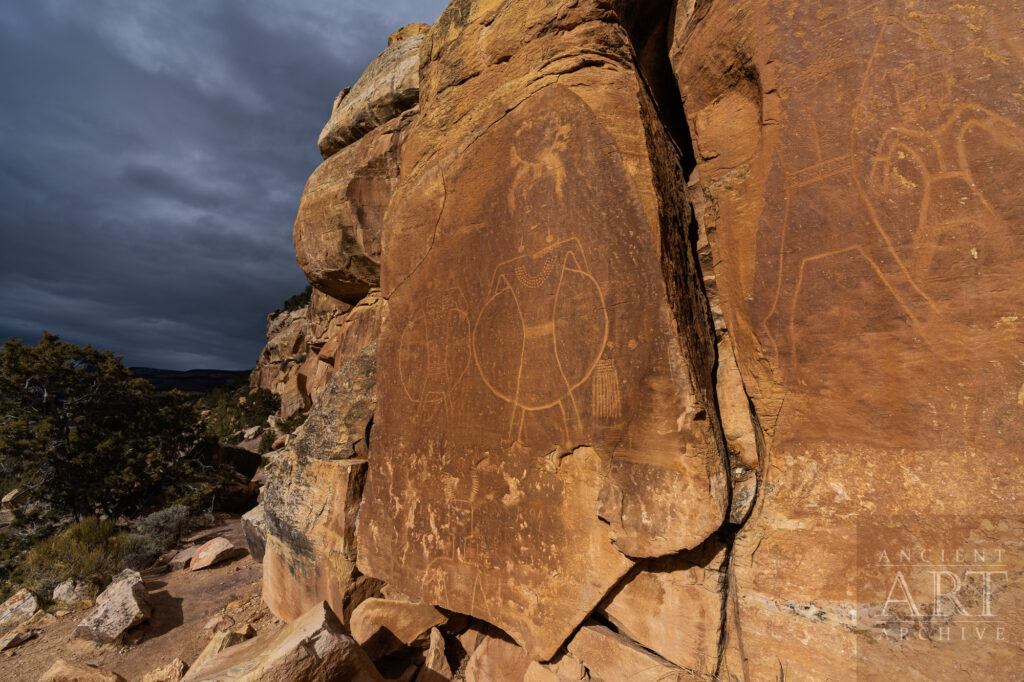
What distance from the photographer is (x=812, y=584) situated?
173 cm

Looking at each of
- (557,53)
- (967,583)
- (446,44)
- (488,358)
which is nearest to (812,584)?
(967,583)

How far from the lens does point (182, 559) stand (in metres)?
5.34

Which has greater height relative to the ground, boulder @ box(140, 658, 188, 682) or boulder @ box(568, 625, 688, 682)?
boulder @ box(568, 625, 688, 682)

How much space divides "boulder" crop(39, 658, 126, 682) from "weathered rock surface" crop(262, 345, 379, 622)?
987mm

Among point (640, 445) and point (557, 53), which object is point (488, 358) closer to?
point (640, 445)

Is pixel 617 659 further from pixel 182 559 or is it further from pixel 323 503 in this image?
pixel 182 559

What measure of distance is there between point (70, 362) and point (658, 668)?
10926 millimetres

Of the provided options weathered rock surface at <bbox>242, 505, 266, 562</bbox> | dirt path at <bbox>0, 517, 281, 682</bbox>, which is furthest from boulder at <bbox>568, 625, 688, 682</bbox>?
weathered rock surface at <bbox>242, 505, 266, 562</bbox>

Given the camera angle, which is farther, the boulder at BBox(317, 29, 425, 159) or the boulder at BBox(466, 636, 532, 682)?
the boulder at BBox(317, 29, 425, 159)

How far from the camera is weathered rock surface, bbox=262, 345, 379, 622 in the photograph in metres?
3.05

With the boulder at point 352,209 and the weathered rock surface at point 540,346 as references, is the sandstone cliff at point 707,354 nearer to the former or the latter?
the weathered rock surface at point 540,346

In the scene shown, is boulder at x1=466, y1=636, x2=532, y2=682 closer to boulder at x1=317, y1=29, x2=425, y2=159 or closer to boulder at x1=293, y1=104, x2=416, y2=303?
boulder at x1=293, y1=104, x2=416, y2=303

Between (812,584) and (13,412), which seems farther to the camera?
(13,412)

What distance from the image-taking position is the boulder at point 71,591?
14.8 feet
